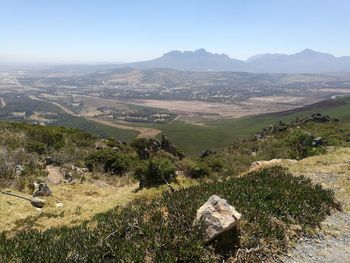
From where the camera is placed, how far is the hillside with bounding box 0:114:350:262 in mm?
10453

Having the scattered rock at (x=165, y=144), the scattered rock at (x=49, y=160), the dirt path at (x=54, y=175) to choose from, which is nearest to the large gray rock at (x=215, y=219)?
the dirt path at (x=54, y=175)

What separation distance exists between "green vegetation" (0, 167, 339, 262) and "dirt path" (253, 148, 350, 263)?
438mm

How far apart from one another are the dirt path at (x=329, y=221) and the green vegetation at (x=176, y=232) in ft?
1.44

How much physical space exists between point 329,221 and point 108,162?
58.3ft

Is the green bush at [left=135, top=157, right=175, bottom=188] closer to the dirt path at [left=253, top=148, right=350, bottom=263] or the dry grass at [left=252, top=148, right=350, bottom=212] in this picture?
the dry grass at [left=252, top=148, right=350, bottom=212]

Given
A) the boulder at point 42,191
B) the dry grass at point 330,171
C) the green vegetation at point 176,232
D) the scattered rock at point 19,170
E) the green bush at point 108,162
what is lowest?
the green bush at point 108,162

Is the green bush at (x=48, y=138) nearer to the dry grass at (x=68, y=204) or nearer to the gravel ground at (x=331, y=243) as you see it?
the dry grass at (x=68, y=204)

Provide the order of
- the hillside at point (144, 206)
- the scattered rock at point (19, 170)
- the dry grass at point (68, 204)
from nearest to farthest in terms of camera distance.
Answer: the hillside at point (144, 206) → the dry grass at point (68, 204) → the scattered rock at point (19, 170)

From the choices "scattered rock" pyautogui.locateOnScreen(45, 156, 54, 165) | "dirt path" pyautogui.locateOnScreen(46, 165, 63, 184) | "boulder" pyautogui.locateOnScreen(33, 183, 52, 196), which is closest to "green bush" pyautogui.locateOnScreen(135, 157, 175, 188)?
"boulder" pyautogui.locateOnScreen(33, 183, 52, 196)

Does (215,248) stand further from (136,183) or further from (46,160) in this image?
(46,160)

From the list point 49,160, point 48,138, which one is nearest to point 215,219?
point 49,160

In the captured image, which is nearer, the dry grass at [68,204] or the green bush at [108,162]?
the dry grass at [68,204]

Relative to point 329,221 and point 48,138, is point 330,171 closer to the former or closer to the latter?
point 329,221

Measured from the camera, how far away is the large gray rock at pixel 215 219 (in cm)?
1058
